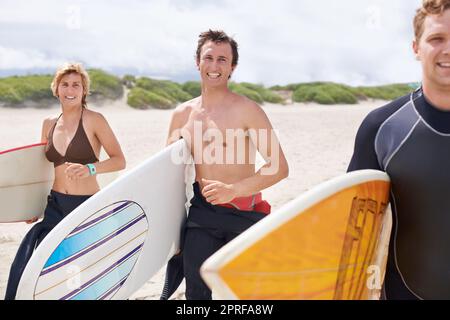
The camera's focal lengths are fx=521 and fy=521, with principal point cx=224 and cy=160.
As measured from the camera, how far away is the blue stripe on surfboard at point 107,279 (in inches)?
87.4

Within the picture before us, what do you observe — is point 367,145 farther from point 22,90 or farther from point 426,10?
point 22,90

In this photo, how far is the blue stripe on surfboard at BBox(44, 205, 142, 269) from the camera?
2.19 m

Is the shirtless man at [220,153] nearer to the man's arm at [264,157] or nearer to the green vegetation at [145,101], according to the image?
the man's arm at [264,157]

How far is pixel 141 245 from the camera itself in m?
2.50

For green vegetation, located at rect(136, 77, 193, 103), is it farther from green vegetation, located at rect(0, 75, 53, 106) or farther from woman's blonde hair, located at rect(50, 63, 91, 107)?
woman's blonde hair, located at rect(50, 63, 91, 107)

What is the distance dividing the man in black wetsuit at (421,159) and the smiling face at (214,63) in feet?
3.43

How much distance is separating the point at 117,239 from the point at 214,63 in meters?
0.99

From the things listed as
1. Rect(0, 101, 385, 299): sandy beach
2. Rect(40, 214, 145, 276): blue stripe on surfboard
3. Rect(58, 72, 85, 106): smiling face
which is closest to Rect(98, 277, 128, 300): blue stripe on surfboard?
Rect(40, 214, 145, 276): blue stripe on surfboard

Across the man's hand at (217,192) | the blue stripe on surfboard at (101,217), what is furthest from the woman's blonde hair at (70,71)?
the man's hand at (217,192)

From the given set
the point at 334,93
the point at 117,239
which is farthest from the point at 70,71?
the point at 334,93

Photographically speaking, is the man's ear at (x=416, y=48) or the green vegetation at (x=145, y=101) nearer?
the man's ear at (x=416, y=48)

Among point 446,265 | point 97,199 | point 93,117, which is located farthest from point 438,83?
point 93,117

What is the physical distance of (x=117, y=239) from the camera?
2.38m

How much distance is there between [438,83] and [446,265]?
0.60 m
